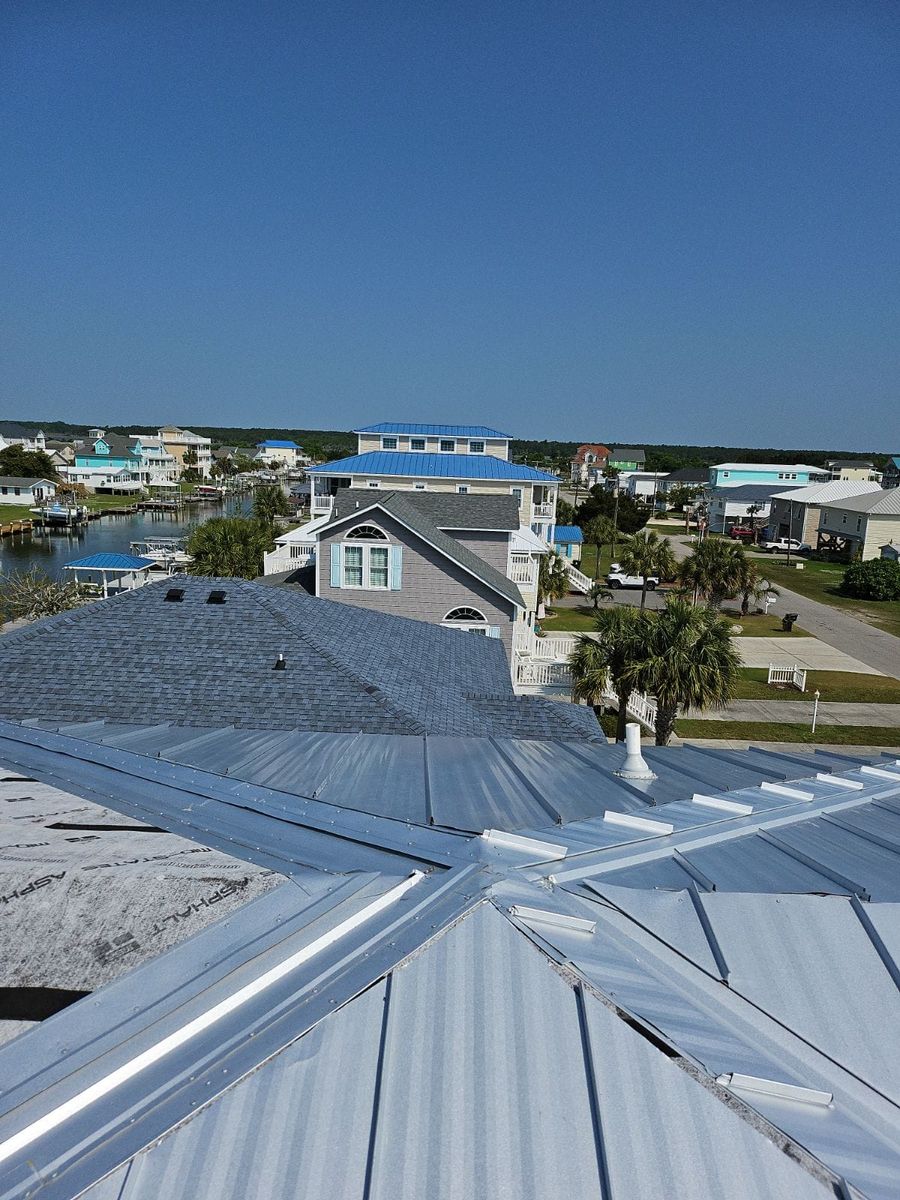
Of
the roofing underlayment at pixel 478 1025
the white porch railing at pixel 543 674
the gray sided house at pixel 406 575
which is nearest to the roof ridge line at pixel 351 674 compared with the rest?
the roofing underlayment at pixel 478 1025

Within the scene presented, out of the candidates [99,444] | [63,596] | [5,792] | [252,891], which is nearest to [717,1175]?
[252,891]

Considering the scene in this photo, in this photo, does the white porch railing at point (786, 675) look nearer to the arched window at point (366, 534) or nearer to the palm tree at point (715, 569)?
the palm tree at point (715, 569)

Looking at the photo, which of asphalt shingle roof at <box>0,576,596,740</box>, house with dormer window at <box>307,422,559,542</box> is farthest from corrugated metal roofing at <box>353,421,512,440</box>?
asphalt shingle roof at <box>0,576,596,740</box>

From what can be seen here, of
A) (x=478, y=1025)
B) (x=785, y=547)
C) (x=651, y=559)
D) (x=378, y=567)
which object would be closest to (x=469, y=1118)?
(x=478, y=1025)

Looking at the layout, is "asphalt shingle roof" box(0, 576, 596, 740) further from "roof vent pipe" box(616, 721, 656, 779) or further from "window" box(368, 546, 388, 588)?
"window" box(368, 546, 388, 588)

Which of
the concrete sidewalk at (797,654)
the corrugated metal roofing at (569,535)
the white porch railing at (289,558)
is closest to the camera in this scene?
the white porch railing at (289,558)

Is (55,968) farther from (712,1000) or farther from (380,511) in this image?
(380,511)
